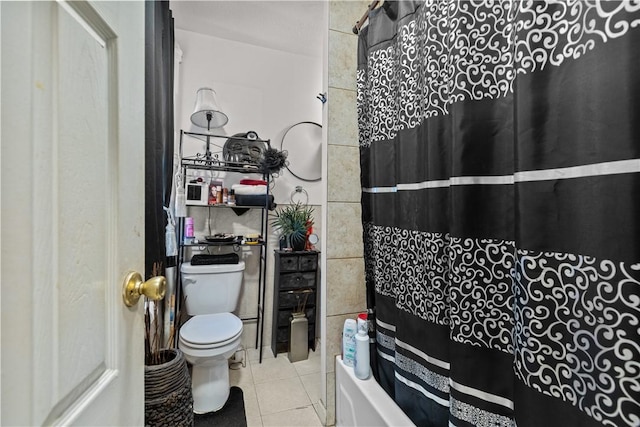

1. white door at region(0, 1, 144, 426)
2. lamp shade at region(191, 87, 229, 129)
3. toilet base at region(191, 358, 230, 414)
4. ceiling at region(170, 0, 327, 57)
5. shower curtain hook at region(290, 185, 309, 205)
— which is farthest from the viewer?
shower curtain hook at region(290, 185, 309, 205)

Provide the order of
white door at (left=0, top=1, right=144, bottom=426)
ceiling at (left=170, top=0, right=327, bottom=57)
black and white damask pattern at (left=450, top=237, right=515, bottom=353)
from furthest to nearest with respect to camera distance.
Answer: ceiling at (left=170, top=0, right=327, bottom=57)
black and white damask pattern at (left=450, top=237, right=515, bottom=353)
white door at (left=0, top=1, right=144, bottom=426)

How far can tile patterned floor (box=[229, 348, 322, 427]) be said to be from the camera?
4.82 feet

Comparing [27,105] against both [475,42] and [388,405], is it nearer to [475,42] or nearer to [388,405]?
[475,42]

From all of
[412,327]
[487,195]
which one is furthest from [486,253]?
[412,327]

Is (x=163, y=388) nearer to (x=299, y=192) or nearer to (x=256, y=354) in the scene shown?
(x=256, y=354)

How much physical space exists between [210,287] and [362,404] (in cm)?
125

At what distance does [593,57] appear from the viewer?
0.50m

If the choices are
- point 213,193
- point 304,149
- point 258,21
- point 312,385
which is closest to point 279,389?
point 312,385

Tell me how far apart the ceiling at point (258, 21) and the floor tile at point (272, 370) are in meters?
2.45

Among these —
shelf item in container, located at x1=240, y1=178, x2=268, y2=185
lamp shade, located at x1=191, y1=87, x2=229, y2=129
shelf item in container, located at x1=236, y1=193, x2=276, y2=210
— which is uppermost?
lamp shade, located at x1=191, y1=87, x2=229, y2=129

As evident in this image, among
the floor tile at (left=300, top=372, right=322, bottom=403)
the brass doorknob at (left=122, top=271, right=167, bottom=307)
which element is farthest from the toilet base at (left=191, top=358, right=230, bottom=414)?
the brass doorknob at (left=122, top=271, right=167, bottom=307)

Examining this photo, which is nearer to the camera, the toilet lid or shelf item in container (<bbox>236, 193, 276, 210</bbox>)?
the toilet lid

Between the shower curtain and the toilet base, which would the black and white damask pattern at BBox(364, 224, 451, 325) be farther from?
the toilet base

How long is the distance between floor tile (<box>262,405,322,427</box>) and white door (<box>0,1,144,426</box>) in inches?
45.1
